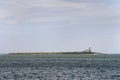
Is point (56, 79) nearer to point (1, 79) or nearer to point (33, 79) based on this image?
point (33, 79)

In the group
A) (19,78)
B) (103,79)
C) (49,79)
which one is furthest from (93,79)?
(19,78)

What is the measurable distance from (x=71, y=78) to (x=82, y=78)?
64.4 inches

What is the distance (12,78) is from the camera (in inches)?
2832

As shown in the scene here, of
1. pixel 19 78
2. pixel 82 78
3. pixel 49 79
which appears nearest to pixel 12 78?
pixel 19 78

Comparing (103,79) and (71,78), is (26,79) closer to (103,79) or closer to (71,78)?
(71,78)

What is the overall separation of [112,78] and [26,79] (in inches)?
499

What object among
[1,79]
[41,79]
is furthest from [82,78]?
[1,79]

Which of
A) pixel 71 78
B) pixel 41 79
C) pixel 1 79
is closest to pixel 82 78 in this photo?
pixel 71 78

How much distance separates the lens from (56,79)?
69.4 metres

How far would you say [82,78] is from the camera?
235ft

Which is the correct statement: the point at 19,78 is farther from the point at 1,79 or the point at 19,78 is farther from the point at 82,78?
the point at 82,78

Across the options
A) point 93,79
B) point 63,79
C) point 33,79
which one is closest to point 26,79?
point 33,79

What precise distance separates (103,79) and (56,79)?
22.4 ft

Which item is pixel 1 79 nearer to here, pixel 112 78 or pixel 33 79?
pixel 33 79
